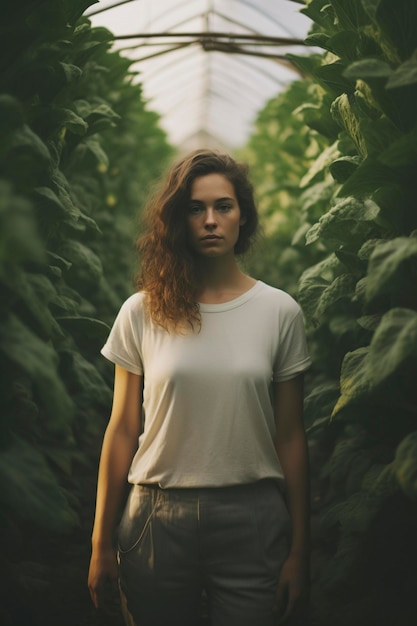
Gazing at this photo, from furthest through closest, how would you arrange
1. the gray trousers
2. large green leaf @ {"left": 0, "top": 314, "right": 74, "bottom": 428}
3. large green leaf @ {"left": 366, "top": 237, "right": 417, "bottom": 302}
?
the gray trousers < large green leaf @ {"left": 366, "top": 237, "right": 417, "bottom": 302} < large green leaf @ {"left": 0, "top": 314, "right": 74, "bottom": 428}

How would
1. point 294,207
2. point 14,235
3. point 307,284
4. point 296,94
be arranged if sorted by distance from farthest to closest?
point 294,207 < point 296,94 < point 307,284 < point 14,235

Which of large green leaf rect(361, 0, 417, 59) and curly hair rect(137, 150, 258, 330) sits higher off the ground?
large green leaf rect(361, 0, 417, 59)

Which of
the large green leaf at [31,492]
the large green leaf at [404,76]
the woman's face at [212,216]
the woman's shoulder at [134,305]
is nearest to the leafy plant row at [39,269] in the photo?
the large green leaf at [31,492]

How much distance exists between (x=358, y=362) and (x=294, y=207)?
232 inches

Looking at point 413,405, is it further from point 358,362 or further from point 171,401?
point 171,401

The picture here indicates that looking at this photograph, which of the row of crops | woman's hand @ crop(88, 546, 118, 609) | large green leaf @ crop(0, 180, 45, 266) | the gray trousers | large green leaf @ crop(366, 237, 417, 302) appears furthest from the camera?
woman's hand @ crop(88, 546, 118, 609)

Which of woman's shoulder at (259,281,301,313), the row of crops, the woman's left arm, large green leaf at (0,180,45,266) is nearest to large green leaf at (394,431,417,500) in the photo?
the row of crops

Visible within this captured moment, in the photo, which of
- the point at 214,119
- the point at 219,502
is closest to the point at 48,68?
the point at 219,502

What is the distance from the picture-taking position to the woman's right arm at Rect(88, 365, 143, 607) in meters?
2.47

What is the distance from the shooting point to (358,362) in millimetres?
2326

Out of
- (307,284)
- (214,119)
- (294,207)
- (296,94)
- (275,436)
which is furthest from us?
(214,119)

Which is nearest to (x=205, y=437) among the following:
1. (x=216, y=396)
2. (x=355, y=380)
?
(x=216, y=396)

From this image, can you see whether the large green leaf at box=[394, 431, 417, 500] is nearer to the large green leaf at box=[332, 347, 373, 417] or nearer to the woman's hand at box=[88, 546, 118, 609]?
the large green leaf at box=[332, 347, 373, 417]

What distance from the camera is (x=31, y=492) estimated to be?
6.19ft
